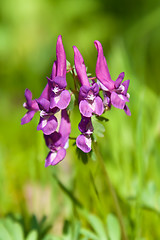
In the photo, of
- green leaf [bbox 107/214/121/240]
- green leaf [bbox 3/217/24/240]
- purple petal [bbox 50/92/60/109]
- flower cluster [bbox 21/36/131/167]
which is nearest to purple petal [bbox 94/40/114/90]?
flower cluster [bbox 21/36/131/167]

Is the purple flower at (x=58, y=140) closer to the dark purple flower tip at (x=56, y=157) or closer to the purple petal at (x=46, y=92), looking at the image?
the dark purple flower tip at (x=56, y=157)

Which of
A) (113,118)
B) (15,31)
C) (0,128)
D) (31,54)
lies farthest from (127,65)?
(15,31)

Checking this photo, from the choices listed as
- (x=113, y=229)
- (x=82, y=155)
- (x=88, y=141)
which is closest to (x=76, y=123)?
(x=113, y=229)

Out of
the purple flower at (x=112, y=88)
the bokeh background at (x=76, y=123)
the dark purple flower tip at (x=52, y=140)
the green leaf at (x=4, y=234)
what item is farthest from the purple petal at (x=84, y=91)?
the green leaf at (x=4, y=234)

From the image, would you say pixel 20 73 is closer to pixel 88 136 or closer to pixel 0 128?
pixel 0 128

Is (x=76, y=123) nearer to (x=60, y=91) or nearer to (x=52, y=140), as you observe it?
(x=52, y=140)

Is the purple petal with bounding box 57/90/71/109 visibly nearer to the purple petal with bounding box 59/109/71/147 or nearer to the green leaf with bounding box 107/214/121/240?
the purple petal with bounding box 59/109/71/147
